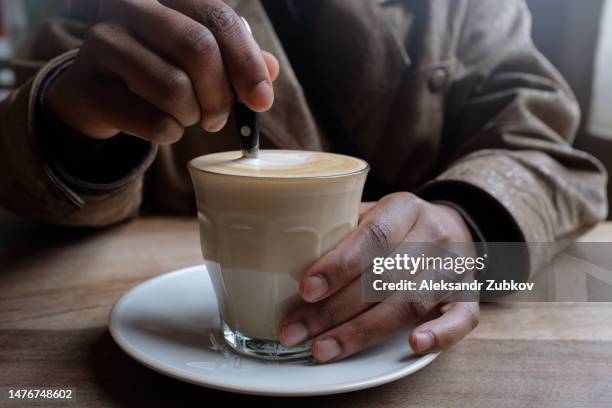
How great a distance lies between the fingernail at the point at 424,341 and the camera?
524 mm

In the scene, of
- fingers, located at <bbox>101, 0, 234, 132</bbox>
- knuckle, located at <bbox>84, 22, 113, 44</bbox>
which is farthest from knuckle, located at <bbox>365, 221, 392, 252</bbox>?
knuckle, located at <bbox>84, 22, 113, 44</bbox>

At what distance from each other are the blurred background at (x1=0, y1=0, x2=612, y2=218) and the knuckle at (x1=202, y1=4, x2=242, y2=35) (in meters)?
1.08

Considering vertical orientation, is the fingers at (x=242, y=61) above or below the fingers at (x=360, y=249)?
above

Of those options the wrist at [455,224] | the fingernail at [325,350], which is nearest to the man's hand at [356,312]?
the fingernail at [325,350]

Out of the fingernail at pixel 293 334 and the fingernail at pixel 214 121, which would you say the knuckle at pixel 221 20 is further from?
the fingernail at pixel 293 334

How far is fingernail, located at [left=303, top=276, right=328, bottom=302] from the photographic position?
1.76ft

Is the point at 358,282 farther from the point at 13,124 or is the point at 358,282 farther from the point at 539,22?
the point at 539,22

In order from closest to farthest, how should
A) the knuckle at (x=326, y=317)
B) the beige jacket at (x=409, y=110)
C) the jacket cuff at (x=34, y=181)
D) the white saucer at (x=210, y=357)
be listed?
the white saucer at (x=210, y=357) < the knuckle at (x=326, y=317) < the jacket cuff at (x=34, y=181) < the beige jacket at (x=409, y=110)

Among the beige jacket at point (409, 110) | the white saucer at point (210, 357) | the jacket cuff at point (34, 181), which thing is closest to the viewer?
the white saucer at point (210, 357)

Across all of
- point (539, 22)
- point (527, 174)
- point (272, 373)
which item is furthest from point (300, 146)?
point (539, 22)

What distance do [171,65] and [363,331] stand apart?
0.34 m

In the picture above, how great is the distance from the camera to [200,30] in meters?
0.56

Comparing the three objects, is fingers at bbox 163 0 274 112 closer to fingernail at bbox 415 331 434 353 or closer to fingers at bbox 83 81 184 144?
fingers at bbox 83 81 184 144

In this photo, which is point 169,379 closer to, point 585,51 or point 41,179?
point 41,179
